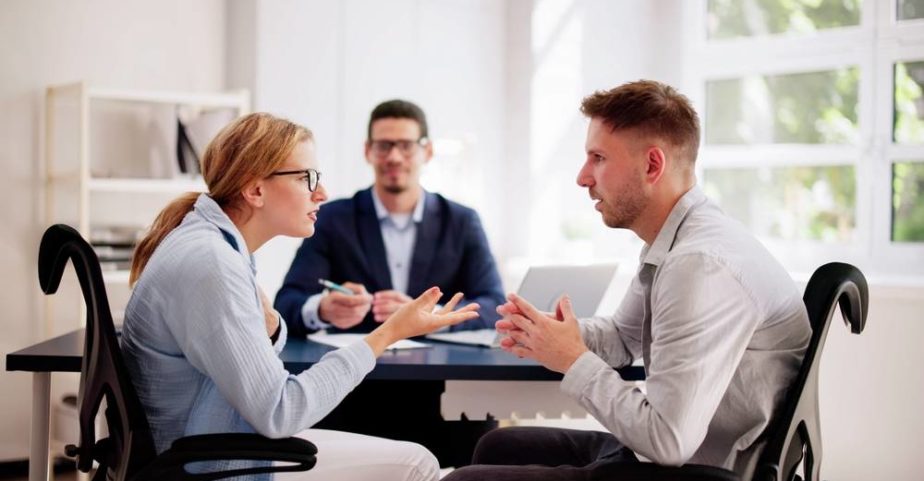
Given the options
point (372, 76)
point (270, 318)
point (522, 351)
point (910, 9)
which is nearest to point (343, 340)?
point (270, 318)

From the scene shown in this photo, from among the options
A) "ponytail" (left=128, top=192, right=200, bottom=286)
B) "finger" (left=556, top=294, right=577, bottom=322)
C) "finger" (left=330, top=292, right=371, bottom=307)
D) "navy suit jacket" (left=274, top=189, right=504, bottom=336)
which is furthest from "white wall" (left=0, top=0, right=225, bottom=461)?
"finger" (left=556, top=294, right=577, bottom=322)

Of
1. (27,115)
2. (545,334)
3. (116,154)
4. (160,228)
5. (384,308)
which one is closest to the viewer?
(545,334)

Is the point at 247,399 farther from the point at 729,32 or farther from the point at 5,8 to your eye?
the point at 729,32

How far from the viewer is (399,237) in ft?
11.0

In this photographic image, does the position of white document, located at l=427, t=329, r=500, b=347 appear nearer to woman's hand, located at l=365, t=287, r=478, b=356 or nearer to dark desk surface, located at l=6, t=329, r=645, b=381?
dark desk surface, located at l=6, t=329, r=645, b=381

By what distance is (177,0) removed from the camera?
173 inches

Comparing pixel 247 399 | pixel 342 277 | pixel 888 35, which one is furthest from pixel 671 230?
pixel 888 35

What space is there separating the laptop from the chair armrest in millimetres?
986

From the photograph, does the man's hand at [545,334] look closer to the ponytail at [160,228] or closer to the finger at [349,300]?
the ponytail at [160,228]

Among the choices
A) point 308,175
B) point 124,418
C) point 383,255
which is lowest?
point 124,418

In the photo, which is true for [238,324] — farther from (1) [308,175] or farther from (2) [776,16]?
(2) [776,16]

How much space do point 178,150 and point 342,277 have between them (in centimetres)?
132

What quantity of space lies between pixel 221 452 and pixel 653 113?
1.00 metres

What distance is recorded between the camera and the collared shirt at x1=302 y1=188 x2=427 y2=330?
3305 mm
